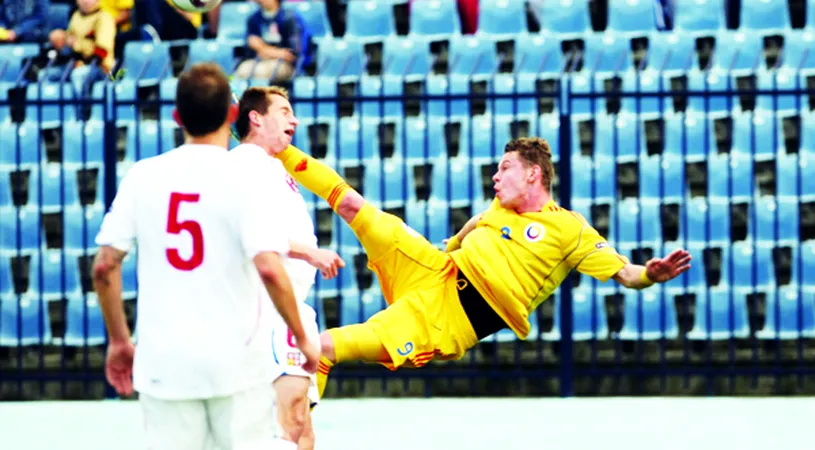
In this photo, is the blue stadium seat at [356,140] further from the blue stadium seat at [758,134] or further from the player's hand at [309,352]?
the player's hand at [309,352]

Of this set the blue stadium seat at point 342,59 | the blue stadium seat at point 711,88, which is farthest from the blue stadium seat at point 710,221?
the blue stadium seat at point 342,59

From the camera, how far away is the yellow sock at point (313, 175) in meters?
6.62

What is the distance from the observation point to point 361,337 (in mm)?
6754

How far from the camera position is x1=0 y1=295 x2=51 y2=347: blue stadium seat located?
10.6 meters

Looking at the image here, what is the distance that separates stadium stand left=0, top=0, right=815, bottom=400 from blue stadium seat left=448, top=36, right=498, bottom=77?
0.06ft

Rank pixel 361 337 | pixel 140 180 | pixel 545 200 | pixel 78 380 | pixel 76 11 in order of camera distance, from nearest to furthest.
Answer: pixel 140 180, pixel 361 337, pixel 545 200, pixel 78 380, pixel 76 11

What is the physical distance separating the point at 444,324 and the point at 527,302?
1.41 feet

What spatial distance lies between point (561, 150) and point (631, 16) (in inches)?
102

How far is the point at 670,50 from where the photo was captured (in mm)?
11633

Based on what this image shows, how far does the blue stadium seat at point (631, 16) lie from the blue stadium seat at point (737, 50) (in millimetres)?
718

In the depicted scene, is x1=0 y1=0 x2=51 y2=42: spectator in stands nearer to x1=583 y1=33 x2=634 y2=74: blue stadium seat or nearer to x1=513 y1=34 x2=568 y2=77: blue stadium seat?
x1=513 y1=34 x2=568 y2=77: blue stadium seat

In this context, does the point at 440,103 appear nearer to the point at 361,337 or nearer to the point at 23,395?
the point at 23,395

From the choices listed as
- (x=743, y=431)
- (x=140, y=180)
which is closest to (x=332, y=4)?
(x=743, y=431)

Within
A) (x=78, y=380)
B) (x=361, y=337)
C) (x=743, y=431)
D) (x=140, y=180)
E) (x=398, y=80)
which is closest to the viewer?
(x=140, y=180)
